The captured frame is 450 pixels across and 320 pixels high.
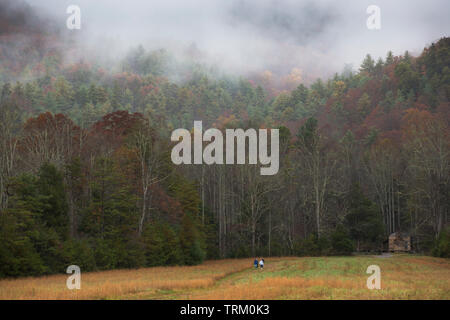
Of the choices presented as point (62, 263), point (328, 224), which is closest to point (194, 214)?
point (62, 263)

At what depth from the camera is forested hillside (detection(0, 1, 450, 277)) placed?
34656 millimetres

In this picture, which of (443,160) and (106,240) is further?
(443,160)

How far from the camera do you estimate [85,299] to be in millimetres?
19656

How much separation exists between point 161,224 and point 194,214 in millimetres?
6570

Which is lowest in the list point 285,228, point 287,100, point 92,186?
point 285,228

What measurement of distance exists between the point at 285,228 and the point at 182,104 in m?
77.2

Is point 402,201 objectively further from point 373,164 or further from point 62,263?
point 62,263

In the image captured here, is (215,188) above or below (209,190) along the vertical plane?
above

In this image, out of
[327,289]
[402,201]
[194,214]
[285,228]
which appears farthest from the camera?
[402,201]

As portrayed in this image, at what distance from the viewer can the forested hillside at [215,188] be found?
114 ft

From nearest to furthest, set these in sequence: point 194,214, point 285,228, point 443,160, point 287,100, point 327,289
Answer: point 327,289 < point 194,214 < point 443,160 < point 285,228 < point 287,100

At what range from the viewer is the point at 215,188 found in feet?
194

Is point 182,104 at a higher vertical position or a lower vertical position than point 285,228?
higher

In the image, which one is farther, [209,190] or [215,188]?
[215,188]
